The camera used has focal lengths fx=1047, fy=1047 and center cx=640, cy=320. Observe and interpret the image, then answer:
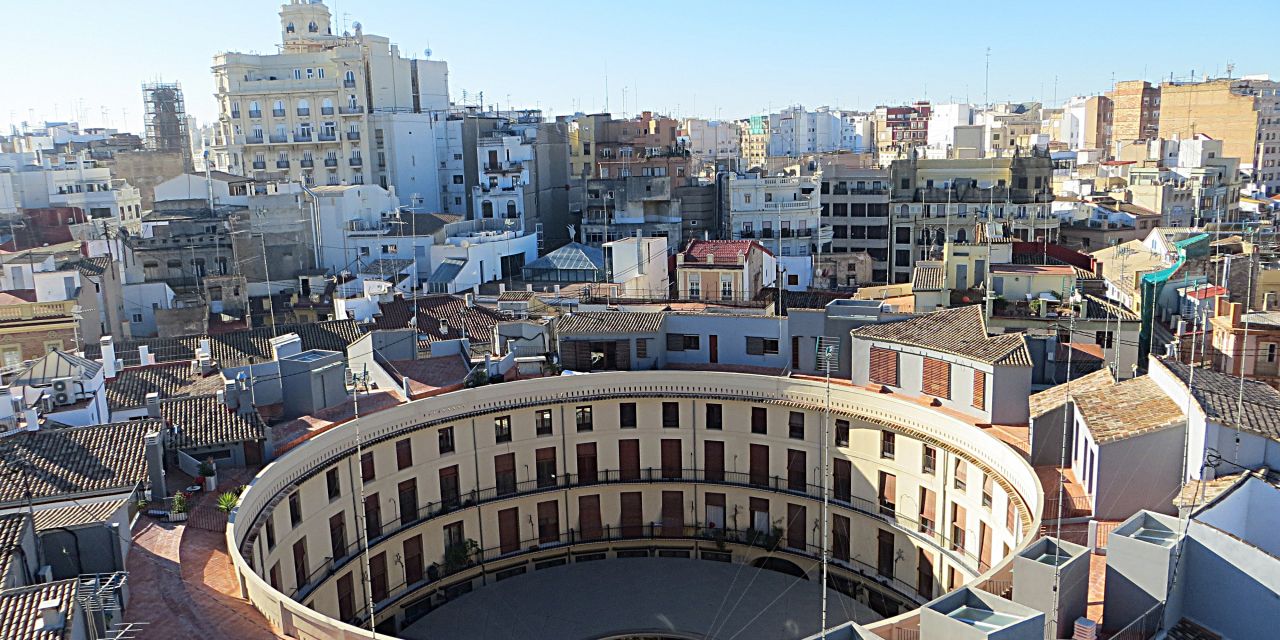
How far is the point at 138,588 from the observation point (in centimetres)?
1962

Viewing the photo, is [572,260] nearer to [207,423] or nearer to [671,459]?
[671,459]

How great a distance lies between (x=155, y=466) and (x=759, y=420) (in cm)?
1694

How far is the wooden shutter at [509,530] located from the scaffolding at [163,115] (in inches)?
2262

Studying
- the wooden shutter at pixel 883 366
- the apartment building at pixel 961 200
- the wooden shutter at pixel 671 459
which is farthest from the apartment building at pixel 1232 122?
the wooden shutter at pixel 671 459

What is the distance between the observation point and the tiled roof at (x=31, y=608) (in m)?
14.8

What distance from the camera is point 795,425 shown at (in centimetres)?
3164

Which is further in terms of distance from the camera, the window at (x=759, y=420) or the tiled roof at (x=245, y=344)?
the tiled roof at (x=245, y=344)

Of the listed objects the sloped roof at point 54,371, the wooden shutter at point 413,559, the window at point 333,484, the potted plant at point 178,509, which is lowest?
the wooden shutter at point 413,559

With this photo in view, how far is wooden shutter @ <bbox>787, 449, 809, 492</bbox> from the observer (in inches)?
1253

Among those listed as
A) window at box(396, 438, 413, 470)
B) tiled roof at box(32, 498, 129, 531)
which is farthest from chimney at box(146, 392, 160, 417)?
window at box(396, 438, 413, 470)

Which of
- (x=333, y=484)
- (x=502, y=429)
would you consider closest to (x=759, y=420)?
(x=502, y=429)

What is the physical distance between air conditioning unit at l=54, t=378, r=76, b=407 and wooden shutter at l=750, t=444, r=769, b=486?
18943mm

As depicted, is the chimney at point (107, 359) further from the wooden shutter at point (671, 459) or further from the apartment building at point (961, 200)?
the apartment building at point (961, 200)

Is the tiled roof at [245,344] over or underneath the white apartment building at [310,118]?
underneath
